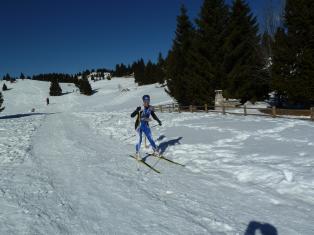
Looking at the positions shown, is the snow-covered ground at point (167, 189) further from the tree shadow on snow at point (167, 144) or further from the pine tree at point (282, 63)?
the pine tree at point (282, 63)

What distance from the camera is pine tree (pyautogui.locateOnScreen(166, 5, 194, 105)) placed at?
116 feet

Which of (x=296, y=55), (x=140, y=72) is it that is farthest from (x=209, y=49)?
(x=140, y=72)

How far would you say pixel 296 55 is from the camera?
69.8ft

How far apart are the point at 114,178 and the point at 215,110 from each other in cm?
2077

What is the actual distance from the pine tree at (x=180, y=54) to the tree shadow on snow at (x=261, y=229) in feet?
100.0

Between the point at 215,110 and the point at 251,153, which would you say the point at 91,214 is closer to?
the point at 251,153

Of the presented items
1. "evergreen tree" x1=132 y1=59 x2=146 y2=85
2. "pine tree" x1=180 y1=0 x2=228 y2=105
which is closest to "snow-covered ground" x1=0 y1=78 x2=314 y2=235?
"pine tree" x1=180 y1=0 x2=228 y2=105

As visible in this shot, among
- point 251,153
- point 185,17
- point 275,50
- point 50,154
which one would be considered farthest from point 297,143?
point 185,17

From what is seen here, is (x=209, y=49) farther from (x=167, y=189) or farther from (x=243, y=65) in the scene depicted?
(x=167, y=189)

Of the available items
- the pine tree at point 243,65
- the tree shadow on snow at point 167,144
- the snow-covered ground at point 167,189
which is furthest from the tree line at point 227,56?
the snow-covered ground at point 167,189

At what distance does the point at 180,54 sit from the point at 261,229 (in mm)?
32170

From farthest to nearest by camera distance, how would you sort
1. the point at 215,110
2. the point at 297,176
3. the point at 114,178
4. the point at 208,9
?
the point at 208,9 < the point at 215,110 < the point at 114,178 < the point at 297,176

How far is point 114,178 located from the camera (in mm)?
8242

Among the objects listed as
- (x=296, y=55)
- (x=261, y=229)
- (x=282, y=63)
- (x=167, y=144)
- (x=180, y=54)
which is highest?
(x=180, y=54)
